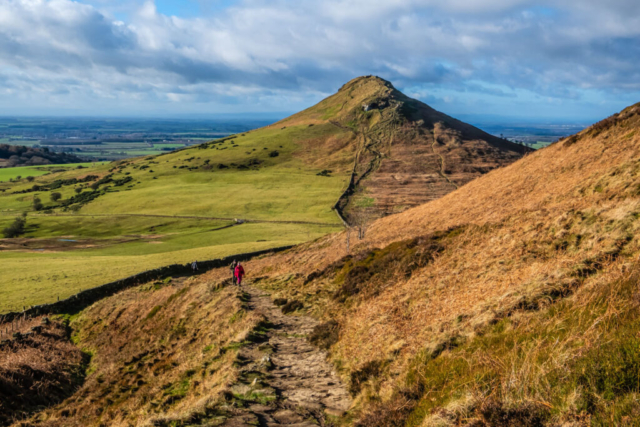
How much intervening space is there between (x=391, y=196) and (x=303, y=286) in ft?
342

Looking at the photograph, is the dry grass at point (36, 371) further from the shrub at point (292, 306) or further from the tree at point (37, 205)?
the tree at point (37, 205)

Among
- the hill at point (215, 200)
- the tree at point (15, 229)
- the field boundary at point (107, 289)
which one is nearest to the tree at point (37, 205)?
the hill at point (215, 200)

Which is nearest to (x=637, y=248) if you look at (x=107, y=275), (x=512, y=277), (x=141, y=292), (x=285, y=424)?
(x=512, y=277)

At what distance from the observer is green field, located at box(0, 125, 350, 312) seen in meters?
53.8

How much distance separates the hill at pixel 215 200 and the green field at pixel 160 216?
31 centimetres

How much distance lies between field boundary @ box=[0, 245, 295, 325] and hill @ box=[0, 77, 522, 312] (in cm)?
218

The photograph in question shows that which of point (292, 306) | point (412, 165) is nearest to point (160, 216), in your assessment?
point (412, 165)

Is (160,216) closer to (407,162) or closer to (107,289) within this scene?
(107,289)

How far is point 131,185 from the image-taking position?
6363 inches

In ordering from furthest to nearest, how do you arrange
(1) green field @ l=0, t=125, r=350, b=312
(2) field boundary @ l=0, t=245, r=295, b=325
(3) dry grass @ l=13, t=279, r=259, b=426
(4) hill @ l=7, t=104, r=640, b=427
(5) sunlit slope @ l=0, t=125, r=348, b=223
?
(5) sunlit slope @ l=0, t=125, r=348, b=223 < (1) green field @ l=0, t=125, r=350, b=312 < (2) field boundary @ l=0, t=245, r=295, b=325 < (3) dry grass @ l=13, t=279, r=259, b=426 < (4) hill @ l=7, t=104, r=640, b=427

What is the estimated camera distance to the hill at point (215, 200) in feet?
198

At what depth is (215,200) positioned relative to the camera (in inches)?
5143

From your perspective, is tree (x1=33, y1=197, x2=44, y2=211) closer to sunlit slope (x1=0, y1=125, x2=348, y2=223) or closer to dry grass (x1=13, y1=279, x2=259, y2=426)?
sunlit slope (x1=0, y1=125, x2=348, y2=223)

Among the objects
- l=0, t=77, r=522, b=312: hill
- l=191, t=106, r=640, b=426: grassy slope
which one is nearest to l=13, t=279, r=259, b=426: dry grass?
l=191, t=106, r=640, b=426: grassy slope
